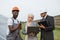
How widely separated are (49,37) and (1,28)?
23.8 inches

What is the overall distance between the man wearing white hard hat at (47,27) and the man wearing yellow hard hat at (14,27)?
0.28m

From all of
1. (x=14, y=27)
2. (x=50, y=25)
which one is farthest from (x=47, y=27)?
(x=14, y=27)

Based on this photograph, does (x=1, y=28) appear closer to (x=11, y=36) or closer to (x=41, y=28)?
(x=11, y=36)

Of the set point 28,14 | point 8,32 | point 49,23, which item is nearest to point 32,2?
point 28,14

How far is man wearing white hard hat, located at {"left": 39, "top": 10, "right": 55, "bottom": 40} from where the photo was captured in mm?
2021

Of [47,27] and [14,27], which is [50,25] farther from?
[14,27]

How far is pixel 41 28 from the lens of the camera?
80.5 inches

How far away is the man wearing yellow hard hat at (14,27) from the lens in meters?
2.04

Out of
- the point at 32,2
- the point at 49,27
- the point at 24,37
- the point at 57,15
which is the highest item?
the point at 32,2

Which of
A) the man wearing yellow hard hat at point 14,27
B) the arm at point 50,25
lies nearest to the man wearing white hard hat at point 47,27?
the arm at point 50,25

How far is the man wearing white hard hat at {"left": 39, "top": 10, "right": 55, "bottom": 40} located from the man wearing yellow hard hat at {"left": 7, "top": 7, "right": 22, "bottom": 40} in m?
0.28

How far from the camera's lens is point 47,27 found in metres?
2.03

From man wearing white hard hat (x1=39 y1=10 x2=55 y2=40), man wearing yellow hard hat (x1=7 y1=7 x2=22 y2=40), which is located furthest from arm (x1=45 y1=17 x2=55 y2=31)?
man wearing yellow hard hat (x1=7 y1=7 x2=22 y2=40)

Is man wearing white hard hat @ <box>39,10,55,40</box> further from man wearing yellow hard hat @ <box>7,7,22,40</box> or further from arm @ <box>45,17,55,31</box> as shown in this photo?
man wearing yellow hard hat @ <box>7,7,22,40</box>
